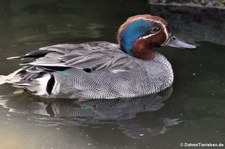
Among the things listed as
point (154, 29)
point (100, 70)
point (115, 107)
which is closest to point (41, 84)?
point (100, 70)

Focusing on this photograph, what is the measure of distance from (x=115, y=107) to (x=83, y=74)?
60 cm

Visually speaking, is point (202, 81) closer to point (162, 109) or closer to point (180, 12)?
point (162, 109)

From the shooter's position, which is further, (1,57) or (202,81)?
(1,57)

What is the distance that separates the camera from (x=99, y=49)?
731 centimetres

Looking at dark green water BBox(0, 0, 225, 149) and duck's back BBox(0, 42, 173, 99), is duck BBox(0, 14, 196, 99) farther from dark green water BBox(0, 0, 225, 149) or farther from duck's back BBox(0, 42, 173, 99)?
dark green water BBox(0, 0, 225, 149)

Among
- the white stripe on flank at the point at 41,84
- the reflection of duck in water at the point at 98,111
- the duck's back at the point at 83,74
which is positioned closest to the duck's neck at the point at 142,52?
the duck's back at the point at 83,74

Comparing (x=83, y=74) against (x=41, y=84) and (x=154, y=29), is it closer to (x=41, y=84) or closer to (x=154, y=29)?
(x=41, y=84)

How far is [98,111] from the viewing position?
6.78 meters

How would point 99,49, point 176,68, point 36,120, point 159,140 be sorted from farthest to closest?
point 176,68 < point 99,49 < point 36,120 < point 159,140

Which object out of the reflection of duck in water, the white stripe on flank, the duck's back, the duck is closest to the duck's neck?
the duck

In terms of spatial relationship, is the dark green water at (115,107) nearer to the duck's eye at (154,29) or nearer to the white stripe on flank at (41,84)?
the white stripe on flank at (41,84)

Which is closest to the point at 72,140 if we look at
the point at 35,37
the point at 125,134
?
the point at 125,134

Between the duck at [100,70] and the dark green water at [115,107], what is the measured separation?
6.4 inches

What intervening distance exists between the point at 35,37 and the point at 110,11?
206 centimetres
